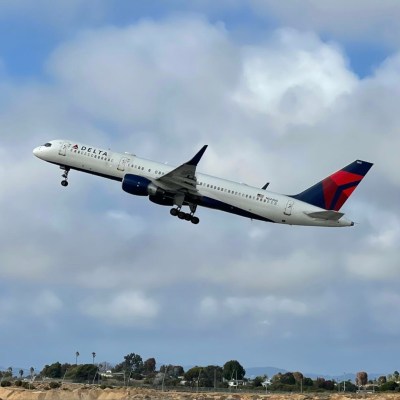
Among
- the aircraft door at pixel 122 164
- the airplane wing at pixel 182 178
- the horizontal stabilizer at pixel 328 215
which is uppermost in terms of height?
the aircraft door at pixel 122 164

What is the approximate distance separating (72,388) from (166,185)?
54417 mm

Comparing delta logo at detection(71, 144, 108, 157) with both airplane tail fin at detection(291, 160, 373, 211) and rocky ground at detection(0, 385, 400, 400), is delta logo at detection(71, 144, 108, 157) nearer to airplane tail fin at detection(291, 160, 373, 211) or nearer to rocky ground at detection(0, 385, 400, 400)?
airplane tail fin at detection(291, 160, 373, 211)

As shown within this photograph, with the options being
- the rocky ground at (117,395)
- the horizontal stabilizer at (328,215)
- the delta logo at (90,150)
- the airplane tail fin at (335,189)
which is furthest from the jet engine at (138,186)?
the rocky ground at (117,395)

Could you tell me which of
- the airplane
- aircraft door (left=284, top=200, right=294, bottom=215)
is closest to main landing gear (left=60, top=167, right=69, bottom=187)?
the airplane

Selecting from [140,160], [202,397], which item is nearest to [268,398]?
[202,397]

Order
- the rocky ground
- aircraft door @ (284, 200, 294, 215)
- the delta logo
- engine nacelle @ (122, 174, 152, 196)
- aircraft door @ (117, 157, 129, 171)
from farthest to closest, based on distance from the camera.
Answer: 1. the rocky ground
2. the delta logo
3. aircraft door @ (117, 157, 129, 171)
4. aircraft door @ (284, 200, 294, 215)
5. engine nacelle @ (122, 174, 152, 196)

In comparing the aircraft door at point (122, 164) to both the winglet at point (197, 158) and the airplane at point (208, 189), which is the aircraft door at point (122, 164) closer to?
the airplane at point (208, 189)

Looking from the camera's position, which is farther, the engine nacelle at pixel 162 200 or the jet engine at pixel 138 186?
the engine nacelle at pixel 162 200

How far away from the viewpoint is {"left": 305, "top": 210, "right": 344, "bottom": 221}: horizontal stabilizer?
333 ft

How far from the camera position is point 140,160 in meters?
109

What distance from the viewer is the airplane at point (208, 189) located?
105 metres

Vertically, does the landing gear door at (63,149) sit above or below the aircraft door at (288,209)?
above

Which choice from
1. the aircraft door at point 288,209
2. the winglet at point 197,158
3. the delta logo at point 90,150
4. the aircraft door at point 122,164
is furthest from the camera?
the delta logo at point 90,150

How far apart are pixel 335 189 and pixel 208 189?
15.1 m
